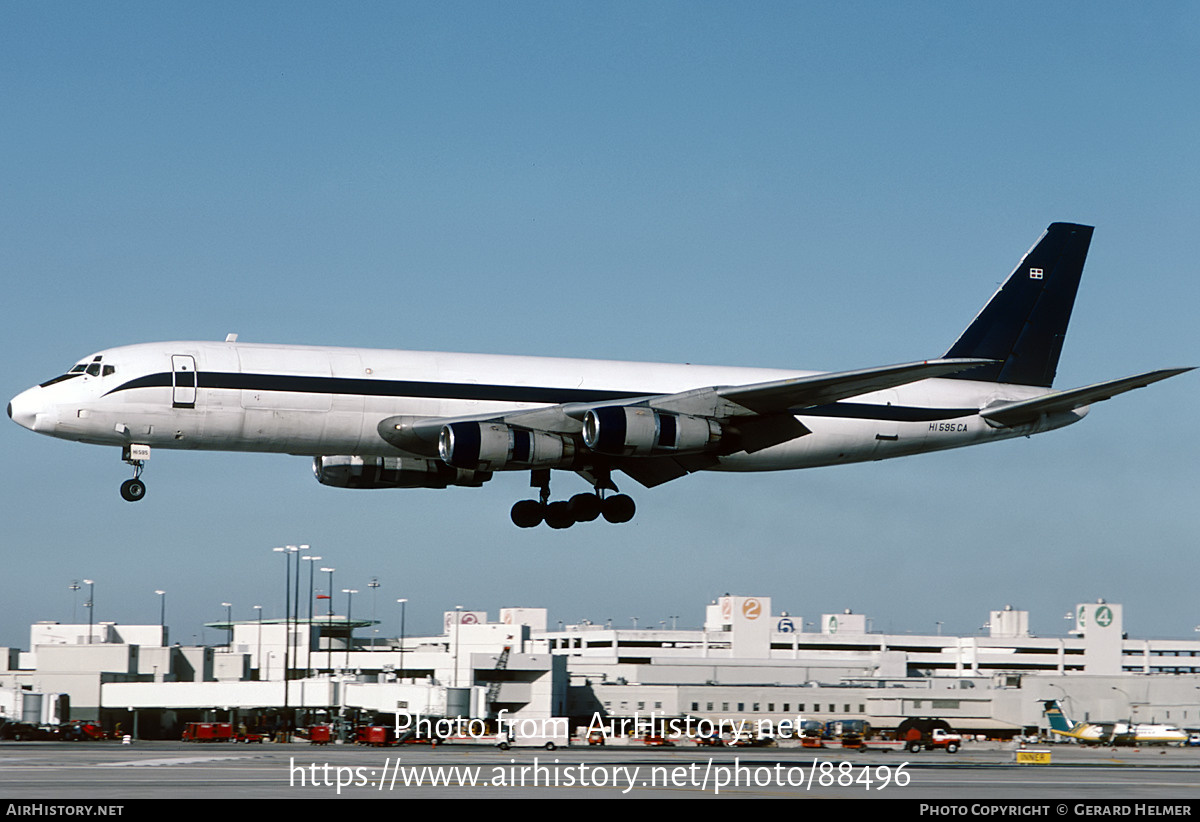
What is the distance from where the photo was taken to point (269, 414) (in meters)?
44.5

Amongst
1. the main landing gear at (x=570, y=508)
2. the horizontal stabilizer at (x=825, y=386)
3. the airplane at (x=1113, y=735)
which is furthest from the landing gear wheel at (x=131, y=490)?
the airplane at (x=1113, y=735)

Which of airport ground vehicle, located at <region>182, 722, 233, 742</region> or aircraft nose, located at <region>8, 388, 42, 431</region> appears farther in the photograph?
airport ground vehicle, located at <region>182, 722, 233, 742</region>

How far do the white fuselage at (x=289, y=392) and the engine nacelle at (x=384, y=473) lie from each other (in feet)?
13.1

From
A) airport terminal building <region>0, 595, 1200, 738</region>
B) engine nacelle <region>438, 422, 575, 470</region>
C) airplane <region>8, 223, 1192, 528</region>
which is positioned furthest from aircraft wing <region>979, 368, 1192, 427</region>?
airport terminal building <region>0, 595, 1200, 738</region>

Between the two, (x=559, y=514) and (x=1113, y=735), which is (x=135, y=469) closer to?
(x=559, y=514)

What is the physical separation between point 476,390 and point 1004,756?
57429 mm

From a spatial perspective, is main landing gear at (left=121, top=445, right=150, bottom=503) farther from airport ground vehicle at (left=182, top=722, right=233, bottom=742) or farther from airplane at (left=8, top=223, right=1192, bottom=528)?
airport ground vehicle at (left=182, top=722, right=233, bottom=742)

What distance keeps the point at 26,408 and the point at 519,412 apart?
15551 millimetres

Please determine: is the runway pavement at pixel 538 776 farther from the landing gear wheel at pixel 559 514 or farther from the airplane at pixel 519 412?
the airplane at pixel 519 412

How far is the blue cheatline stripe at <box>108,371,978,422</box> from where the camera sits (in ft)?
145

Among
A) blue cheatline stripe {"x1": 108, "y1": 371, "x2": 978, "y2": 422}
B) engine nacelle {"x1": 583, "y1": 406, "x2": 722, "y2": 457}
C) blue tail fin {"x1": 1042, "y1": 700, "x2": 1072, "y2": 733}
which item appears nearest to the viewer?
blue cheatline stripe {"x1": 108, "y1": 371, "x2": 978, "y2": 422}
